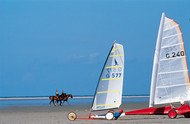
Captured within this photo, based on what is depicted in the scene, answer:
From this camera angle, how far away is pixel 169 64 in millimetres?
19844

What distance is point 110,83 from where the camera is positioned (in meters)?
19.4

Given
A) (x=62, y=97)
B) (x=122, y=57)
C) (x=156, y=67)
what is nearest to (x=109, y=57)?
(x=122, y=57)

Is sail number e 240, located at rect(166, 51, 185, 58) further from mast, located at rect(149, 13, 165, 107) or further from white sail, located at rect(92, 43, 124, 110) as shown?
white sail, located at rect(92, 43, 124, 110)

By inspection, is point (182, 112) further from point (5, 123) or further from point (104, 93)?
point (5, 123)

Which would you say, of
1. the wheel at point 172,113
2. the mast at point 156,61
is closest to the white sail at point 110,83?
the mast at point 156,61

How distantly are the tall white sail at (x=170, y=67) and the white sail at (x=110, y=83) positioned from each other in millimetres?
1890

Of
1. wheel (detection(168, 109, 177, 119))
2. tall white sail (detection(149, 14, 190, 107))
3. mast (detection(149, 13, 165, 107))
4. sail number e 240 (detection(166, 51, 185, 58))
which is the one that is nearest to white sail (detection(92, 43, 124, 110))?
mast (detection(149, 13, 165, 107))

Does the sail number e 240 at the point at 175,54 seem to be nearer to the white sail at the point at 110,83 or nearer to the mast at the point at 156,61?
the mast at the point at 156,61

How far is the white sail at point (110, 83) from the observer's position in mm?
19344

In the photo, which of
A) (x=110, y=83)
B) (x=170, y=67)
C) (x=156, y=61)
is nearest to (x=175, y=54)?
(x=170, y=67)

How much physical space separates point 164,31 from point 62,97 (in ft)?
73.7

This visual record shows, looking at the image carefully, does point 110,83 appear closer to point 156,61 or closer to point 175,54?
point 156,61

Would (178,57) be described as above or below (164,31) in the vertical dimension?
below

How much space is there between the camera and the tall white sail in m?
19.8
